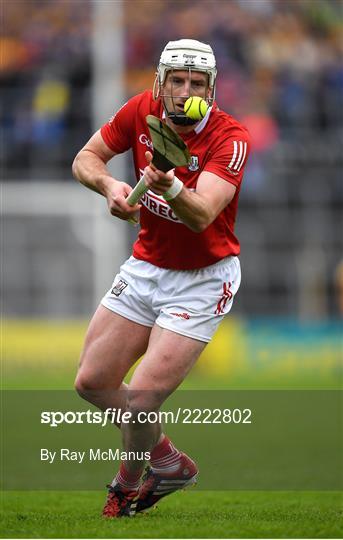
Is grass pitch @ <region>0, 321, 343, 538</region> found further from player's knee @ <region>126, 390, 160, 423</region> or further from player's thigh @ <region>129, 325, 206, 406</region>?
player's thigh @ <region>129, 325, 206, 406</region>

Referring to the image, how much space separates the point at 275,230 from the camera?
19250 mm

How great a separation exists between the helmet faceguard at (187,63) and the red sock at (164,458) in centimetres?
180

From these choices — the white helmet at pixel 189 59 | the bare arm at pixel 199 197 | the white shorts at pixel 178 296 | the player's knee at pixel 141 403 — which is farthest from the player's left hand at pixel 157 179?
the player's knee at pixel 141 403

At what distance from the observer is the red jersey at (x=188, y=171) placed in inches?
225

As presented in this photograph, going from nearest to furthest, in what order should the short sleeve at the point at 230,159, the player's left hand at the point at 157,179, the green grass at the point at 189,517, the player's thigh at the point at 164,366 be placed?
the player's left hand at the point at 157,179 < the green grass at the point at 189,517 < the short sleeve at the point at 230,159 < the player's thigh at the point at 164,366

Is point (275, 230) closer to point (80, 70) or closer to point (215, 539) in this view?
point (80, 70)

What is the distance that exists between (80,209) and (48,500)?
1214cm

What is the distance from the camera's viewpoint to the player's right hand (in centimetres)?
542

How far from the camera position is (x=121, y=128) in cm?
610

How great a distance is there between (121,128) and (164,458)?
6.09 ft

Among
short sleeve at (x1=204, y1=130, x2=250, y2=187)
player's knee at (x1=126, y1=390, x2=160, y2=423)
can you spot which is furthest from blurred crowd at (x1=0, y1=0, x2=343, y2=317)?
short sleeve at (x1=204, y1=130, x2=250, y2=187)

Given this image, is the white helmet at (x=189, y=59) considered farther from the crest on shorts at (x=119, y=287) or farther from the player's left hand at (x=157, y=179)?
the crest on shorts at (x=119, y=287)

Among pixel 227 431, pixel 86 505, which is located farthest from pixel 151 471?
pixel 227 431

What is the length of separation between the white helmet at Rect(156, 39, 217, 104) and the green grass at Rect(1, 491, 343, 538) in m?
2.22
